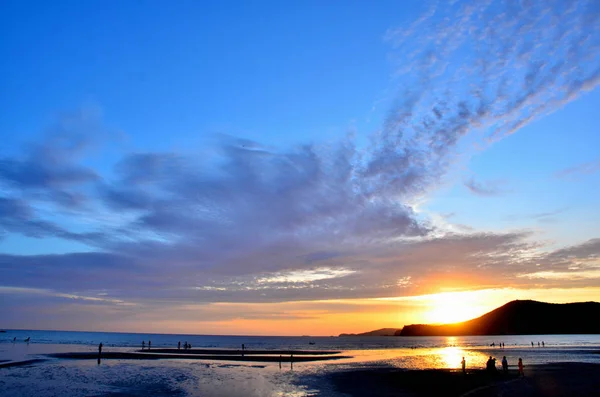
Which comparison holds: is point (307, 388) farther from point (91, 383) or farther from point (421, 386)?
point (91, 383)

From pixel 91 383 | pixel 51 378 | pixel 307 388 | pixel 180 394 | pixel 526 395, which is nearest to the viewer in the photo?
pixel 526 395

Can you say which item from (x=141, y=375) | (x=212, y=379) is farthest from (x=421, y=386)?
(x=141, y=375)

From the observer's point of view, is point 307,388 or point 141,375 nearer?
point 307,388

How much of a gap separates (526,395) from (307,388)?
51.2 ft

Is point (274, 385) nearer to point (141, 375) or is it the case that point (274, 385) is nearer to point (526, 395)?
point (141, 375)

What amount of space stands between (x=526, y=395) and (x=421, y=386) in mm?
8862

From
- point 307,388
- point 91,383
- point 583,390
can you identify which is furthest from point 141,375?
point 583,390

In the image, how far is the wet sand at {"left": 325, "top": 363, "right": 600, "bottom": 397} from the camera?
1102 inches

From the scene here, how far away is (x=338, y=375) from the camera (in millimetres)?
43062

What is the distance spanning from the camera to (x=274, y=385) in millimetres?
34188

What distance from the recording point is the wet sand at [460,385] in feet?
91.8

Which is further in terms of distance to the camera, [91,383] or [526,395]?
[91,383]

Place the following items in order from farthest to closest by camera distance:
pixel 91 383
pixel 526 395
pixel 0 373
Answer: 1. pixel 0 373
2. pixel 91 383
3. pixel 526 395

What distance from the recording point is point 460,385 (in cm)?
3338
